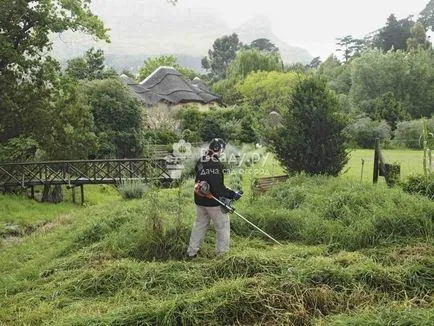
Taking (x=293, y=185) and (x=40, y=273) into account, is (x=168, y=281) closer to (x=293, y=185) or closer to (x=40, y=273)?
(x=40, y=273)

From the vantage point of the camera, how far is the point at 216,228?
700 centimetres

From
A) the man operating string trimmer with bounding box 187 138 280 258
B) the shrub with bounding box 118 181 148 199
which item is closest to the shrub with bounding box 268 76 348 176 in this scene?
the shrub with bounding box 118 181 148 199

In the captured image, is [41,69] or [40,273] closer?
[40,273]

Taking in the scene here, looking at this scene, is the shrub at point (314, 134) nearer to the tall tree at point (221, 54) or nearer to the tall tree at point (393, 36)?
the tall tree at point (393, 36)

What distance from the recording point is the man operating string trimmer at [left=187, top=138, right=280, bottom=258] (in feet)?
22.5

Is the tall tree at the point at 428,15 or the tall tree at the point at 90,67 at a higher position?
the tall tree at the point at 428,15

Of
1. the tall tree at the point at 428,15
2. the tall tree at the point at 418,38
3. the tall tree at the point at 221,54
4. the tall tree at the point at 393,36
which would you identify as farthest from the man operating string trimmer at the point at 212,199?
the tall tree at the point at 221,54

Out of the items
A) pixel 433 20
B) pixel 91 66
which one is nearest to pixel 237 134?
pixel 91 66

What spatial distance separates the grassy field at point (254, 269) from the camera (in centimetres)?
467

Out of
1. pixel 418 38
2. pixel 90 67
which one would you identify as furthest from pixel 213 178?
pixel 418 38

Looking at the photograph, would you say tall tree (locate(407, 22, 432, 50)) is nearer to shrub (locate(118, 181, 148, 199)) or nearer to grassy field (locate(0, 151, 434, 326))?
shrub (locate(118, 181, 148, 199))

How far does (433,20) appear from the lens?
238 ft

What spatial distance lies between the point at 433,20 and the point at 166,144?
58949mm

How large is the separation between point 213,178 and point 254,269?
5.25 ft
